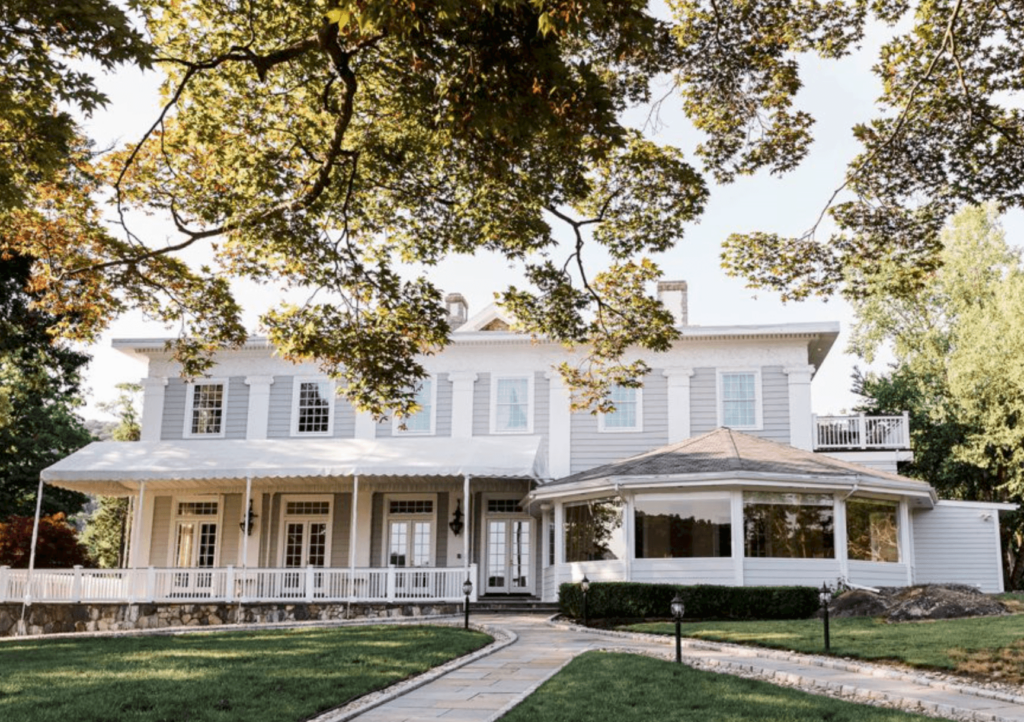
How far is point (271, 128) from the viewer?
519 inches

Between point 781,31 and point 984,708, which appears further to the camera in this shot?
point 781,31

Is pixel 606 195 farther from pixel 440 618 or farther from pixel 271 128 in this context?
pixel 440 618

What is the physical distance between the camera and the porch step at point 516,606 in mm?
20703

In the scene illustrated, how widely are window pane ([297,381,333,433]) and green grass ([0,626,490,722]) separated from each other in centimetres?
1075

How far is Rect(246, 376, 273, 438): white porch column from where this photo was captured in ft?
83.4

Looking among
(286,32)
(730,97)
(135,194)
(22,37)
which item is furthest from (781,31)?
(135,194)

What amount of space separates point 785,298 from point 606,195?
2758mm

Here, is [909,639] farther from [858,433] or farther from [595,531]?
[858,433]

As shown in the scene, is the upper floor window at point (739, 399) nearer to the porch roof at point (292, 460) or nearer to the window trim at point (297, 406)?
the porch roof at point (292, 460)

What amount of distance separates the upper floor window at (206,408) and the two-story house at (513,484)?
6cm

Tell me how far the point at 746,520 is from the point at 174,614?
11727 millimetres

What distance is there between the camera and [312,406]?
2550 cm

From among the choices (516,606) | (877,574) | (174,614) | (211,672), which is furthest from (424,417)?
(211,672)

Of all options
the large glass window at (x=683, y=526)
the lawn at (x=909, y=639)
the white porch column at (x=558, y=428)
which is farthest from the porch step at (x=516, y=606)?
the lawn at (x=909, y=639)
